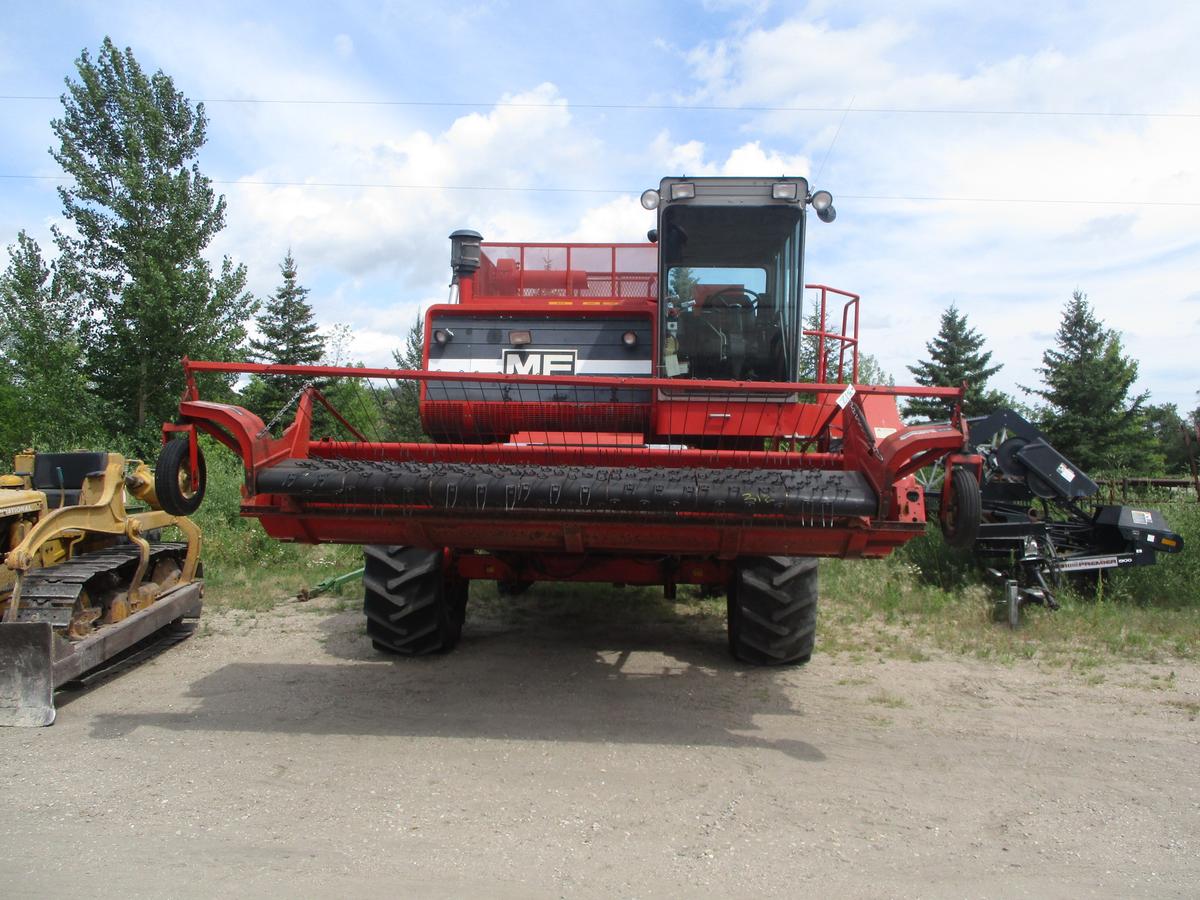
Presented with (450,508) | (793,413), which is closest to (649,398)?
(793,413)

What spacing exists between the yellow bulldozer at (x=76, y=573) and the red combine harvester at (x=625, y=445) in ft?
3.22

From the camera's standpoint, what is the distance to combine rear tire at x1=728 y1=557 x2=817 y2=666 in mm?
5523

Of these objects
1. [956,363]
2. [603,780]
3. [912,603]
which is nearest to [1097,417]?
[956,363]

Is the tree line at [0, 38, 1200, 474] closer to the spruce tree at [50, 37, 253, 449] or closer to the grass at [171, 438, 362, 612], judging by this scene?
the spruce tree at [50, 37, 253, 449]

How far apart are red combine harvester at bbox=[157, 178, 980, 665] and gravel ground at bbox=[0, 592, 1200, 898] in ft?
2.40

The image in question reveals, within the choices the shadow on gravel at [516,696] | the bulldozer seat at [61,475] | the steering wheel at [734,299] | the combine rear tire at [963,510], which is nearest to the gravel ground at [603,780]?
the shadow on gravel at [516,696]

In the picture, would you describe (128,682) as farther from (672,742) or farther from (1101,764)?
(1101,764)

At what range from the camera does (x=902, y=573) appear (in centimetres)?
→ 938

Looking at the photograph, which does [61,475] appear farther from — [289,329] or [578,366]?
[289,329]

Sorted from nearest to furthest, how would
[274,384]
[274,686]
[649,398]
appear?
[274,686] < [649,398] < [274,384]

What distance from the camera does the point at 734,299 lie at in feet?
21.0

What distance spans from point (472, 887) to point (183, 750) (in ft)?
6.87

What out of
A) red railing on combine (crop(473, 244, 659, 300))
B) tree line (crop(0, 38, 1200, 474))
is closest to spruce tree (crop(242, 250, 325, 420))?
tree line (crop(0, 38, 1200, 474))

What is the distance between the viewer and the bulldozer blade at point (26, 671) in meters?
4.83
